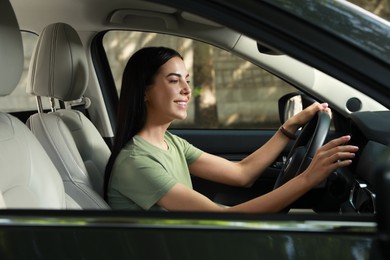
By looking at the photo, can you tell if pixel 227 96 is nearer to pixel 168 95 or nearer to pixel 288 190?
pixel 168 95

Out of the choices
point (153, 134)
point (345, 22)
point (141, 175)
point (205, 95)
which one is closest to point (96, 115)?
point (153, 134)

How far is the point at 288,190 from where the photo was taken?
81.3 inches

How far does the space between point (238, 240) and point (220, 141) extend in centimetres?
247

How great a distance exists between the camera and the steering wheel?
2.40m

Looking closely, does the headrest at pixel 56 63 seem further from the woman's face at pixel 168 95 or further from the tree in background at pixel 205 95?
the tree in background at pixel 205 95

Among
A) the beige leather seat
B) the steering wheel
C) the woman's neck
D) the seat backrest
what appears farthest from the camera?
the seat backrest

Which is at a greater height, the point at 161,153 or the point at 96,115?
the point at 161,153

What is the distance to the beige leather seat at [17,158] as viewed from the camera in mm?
2016

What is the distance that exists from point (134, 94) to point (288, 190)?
0.70 m

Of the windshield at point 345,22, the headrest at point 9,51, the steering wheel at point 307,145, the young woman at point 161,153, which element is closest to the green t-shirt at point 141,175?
the young woman at point 161,153

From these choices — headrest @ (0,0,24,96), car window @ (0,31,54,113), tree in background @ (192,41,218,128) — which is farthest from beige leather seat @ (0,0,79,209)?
tree in background @ (192,41,218,128)

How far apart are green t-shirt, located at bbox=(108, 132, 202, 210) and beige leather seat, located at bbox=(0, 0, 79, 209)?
17cm

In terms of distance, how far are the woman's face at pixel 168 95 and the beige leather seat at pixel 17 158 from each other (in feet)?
1.37

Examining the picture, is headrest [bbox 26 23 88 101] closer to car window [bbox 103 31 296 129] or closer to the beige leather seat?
the beige leather seat
